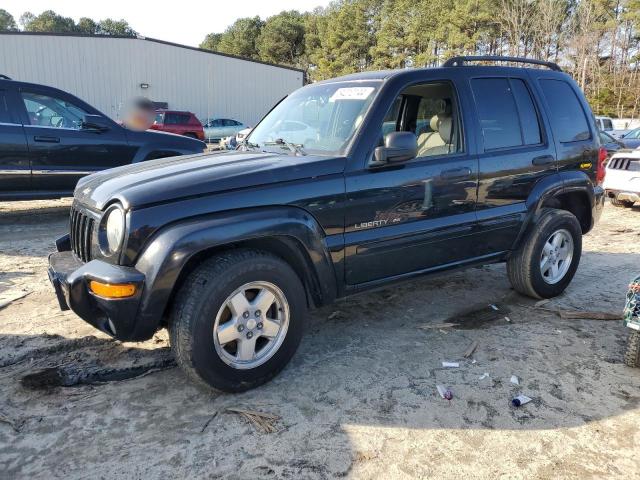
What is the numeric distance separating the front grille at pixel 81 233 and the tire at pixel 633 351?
354 cm

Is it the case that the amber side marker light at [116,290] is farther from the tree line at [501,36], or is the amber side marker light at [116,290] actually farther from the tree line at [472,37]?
the tree line at [472,37]

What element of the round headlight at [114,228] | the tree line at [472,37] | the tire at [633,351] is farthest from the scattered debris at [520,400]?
the tree line at [472,37]

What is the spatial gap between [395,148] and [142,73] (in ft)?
97.8

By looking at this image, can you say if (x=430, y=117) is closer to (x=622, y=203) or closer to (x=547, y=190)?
(x=547, y=190)

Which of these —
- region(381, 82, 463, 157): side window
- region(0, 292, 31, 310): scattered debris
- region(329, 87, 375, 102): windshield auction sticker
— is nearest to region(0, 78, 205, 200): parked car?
region(0, 292, 31, 310): scattered debris

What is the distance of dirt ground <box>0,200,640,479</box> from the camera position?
2467mm

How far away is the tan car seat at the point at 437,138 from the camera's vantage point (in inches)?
150

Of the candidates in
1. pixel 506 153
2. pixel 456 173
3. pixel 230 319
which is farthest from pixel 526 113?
pixel 230 319

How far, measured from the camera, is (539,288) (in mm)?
4527

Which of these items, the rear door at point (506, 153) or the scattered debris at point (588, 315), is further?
the scattered debris at point (588, 315)

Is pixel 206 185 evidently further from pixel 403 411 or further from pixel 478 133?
pixel 478 133

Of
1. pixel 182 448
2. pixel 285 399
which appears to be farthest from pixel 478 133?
pixel 182 448

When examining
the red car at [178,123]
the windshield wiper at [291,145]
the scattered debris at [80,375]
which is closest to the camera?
the scattered debris at [80,375]

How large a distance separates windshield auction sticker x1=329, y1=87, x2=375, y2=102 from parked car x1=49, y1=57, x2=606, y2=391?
0.02 metres
